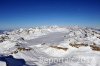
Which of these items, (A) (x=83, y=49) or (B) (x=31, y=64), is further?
(A) (x=83, y=49)

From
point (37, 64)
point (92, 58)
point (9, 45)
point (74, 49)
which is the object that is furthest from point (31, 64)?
point (9, 45)

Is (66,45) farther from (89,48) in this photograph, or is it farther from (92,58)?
(92,58)

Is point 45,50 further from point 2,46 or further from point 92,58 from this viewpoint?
point 2,46

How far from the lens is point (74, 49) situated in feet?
183

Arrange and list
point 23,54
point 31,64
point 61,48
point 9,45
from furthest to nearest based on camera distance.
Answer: point 9,45 → point 61,48 → point 23,54 → point 31,64

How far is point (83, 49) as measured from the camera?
181 ft

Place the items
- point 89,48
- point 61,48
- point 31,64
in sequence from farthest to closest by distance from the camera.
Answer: point 61,48 < point 89,48 < point 31,64

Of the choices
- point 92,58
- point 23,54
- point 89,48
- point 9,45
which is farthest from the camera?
point 9,45

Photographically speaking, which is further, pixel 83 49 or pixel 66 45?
pixel 66 45

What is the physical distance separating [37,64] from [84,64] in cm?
1191

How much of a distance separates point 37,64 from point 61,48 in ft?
63.2

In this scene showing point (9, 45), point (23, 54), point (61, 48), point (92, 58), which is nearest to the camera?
point (92, 58)

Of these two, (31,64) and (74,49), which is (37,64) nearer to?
(31,64)

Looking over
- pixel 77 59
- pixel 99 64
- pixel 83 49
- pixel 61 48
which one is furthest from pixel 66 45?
pixel 99 64
